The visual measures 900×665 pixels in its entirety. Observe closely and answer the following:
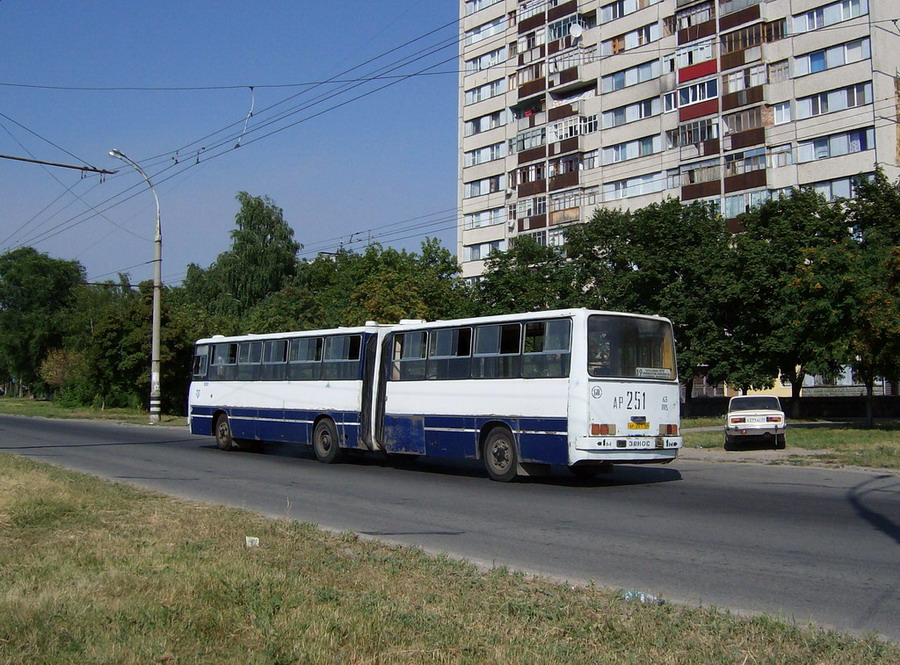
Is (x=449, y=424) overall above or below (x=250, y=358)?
below

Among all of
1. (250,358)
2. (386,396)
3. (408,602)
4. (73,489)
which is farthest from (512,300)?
(408,602)

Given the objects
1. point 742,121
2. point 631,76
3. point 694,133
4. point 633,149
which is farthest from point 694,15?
point 633,149

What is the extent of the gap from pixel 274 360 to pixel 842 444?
15488mm

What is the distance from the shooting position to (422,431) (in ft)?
62.0

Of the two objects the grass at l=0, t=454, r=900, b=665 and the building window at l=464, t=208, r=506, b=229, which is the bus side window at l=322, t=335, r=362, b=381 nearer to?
the grass at l=0, t=454, r=900, b=665

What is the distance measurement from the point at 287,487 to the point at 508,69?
62988mm

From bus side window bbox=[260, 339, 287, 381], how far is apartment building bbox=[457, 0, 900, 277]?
3813cm

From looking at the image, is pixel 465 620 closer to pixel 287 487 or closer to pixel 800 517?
pixel 800 517

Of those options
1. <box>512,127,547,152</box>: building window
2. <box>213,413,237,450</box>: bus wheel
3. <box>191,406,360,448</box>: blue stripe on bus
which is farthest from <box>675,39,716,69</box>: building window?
<box>213,413,237,450</box>: bus wheel

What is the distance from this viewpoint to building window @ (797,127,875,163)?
165ft

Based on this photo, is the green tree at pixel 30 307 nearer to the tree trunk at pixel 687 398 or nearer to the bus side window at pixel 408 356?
the tree trunk at pixel 687 398

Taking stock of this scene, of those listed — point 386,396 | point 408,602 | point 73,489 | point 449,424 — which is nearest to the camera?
point 408,602

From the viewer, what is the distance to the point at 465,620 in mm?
6098

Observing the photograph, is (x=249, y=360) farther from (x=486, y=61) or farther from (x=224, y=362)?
(x=486, y=61)
